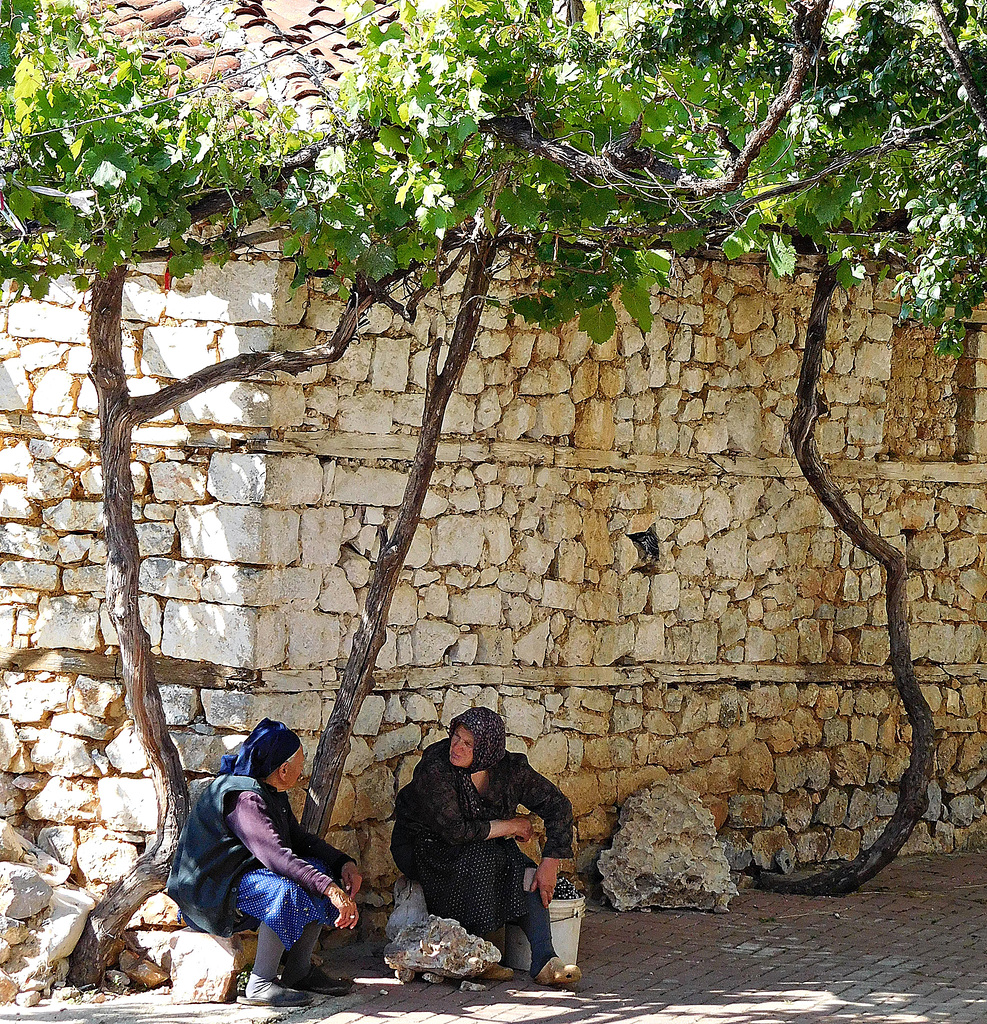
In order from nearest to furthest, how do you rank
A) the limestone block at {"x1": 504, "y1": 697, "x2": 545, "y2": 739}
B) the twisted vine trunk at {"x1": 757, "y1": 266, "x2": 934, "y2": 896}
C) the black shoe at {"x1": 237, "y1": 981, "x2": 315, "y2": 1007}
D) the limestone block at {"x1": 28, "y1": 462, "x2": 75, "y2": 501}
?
the black shoe at {"x1": 237, "y1": 981, "x2": 315, "y2": 1007} < the limestone block at {"x1": 28, "y1": 462, "x2": 75, "y2": 501} < the limestone block at {"x1": 504, "y1": 697, "x2": 545, "y2": 739} < the twisted vine trunk at {"x1": 757, "y1": 266, "x2": 934, "y2": 896}

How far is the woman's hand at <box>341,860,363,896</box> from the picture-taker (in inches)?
210

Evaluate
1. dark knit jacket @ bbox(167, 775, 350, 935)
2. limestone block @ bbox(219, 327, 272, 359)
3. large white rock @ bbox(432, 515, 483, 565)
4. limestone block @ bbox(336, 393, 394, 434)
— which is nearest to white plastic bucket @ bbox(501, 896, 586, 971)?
dark knit jacket @ bbox(167, 775, 350, 935)

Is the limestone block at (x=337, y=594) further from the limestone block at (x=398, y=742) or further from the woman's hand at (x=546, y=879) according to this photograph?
the woman's hand at (x=546, y=879)

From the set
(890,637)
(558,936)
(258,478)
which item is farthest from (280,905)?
(890,637)

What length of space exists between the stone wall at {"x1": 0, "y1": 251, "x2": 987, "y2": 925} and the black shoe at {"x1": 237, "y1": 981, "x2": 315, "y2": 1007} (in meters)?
0.90

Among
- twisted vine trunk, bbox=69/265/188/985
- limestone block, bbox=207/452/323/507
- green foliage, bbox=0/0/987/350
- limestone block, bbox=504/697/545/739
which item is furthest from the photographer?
limestone block, bbox=504/697/545/739

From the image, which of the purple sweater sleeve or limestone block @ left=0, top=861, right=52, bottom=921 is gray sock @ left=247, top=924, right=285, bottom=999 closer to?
the purple sweater sleeve

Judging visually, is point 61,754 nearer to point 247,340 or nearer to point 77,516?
point 77,516

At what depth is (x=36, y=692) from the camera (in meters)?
5.94

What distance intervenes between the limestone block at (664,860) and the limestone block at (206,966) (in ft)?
7.00

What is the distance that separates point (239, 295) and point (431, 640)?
1.79 meters

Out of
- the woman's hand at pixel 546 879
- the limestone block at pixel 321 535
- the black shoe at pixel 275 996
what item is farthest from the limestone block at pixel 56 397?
the woman's hand at pixel 546 879

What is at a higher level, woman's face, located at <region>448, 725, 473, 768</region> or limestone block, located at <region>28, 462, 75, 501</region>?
limestone block, located at <region>28, 462, 75, 501</region>

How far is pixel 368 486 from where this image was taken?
611cm
